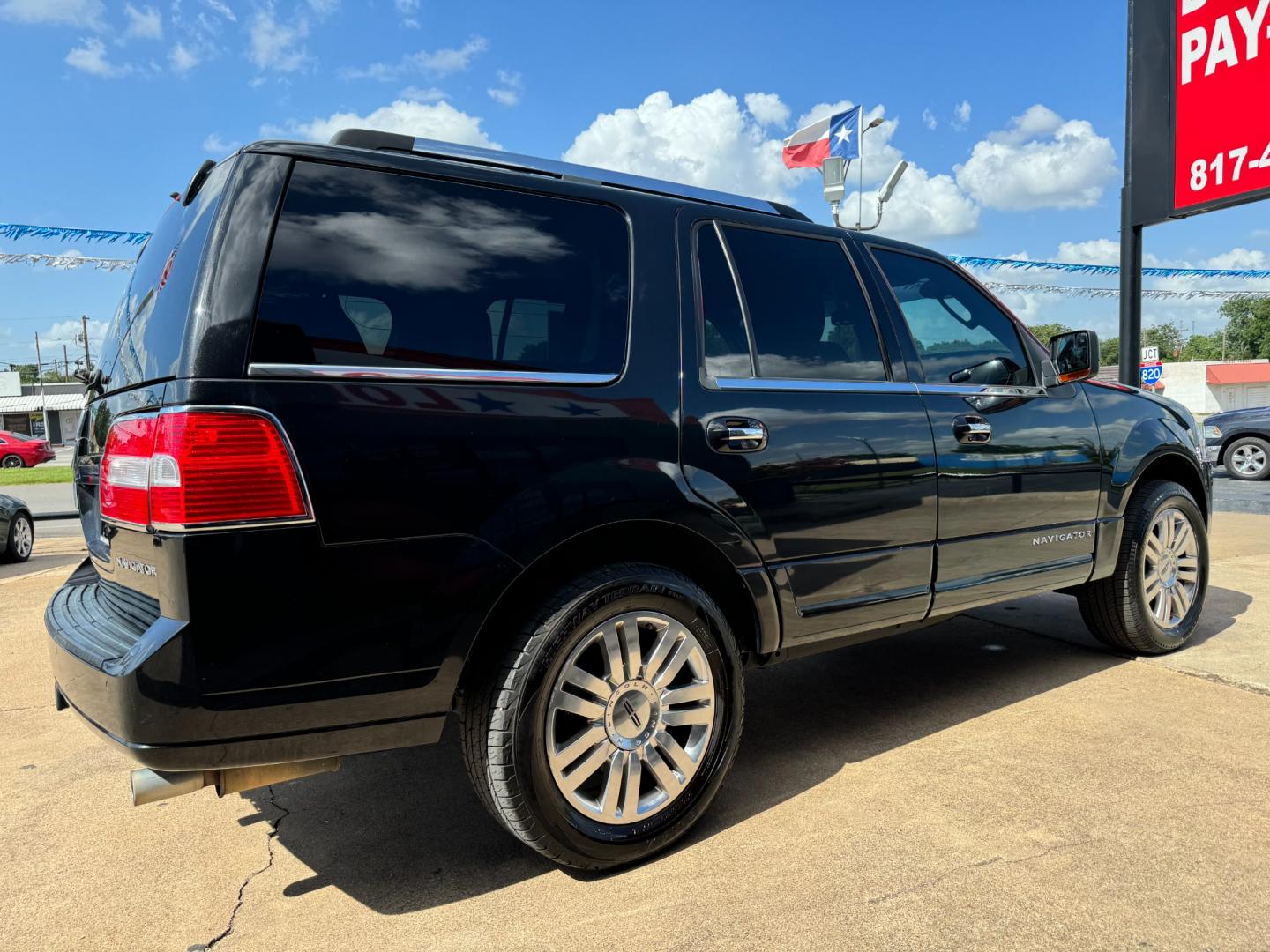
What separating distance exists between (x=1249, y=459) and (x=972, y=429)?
13.2 meters

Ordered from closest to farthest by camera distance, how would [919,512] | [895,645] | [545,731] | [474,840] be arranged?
[545,731]
[474,840]
[919,512]
[895,645]

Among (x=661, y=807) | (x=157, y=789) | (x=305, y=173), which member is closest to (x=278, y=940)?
(x=157, y=789)

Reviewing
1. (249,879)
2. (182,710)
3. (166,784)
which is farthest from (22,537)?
(182,710)

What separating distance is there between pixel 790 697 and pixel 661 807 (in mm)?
1575

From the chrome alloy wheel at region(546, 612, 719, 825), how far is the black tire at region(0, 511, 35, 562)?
874 cm

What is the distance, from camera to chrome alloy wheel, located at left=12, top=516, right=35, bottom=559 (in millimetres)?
8844

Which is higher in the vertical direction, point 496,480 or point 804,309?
point 804,309

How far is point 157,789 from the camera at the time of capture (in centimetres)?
207

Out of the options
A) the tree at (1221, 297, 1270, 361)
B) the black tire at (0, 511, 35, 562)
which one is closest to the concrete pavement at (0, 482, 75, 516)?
the black tire at (0, 511, 35, 562)

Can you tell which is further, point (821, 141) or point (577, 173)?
point (821, 141)

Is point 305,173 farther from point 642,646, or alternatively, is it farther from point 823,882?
point 823,882

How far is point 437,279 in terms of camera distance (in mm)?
2213

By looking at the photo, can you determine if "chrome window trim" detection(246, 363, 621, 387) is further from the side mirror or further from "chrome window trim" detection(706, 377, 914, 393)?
the side mirror

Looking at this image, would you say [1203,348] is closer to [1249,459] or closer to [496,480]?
[1249,459]
